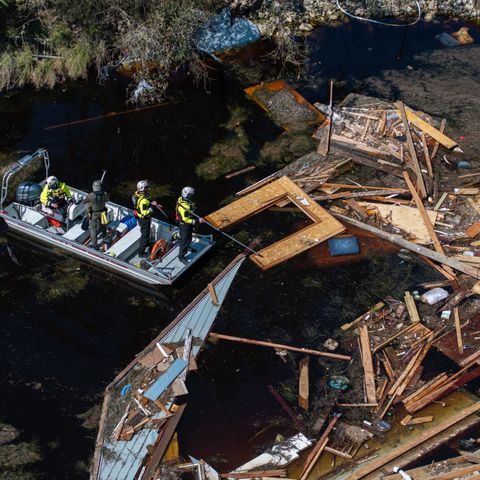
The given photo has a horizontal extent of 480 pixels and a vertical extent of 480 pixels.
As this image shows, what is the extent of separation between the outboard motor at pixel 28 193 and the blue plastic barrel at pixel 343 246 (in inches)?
335

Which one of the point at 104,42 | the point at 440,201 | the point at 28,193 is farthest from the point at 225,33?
the point at 440,201

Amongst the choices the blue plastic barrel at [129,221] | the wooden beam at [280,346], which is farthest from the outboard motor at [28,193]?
the wooden beam at [280,346]

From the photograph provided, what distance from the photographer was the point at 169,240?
18.5 metres

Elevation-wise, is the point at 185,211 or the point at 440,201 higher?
the point at 185,211

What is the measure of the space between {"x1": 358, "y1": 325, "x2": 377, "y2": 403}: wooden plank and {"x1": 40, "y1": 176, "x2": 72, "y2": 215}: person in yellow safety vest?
28.8 feet

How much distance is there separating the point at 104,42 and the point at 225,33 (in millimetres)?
5130

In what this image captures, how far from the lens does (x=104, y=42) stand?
2567 centimetres

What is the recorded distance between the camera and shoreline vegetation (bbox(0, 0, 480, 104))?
81.7 feet

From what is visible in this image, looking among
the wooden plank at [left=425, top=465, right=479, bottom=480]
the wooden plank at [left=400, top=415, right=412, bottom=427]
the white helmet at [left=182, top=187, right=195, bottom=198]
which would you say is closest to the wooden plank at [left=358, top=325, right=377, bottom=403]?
the wooden plank at [left=400, top=415, right=412, bottom=427]

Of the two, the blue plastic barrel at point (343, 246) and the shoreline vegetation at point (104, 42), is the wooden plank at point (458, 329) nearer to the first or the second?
the blue plastic barrel at point (343, 246)

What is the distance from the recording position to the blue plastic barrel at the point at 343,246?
18.8 meters

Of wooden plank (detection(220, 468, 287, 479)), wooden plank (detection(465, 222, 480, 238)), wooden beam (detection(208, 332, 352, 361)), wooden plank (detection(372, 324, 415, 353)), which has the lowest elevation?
wooden plank (detection(220, 468, 287, 479))

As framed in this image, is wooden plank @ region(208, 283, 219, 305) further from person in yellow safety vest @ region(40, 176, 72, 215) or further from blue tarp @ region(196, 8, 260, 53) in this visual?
blue tarp @ region(196, 8, 260, 53)

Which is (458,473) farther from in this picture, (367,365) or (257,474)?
(257,474)
